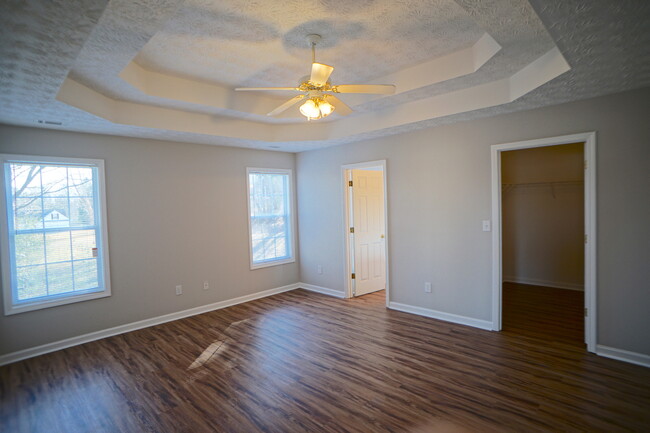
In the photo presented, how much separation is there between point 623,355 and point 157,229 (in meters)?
5.28

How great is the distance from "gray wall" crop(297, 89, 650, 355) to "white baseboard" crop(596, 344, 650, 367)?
46mm

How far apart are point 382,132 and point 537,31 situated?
7.36ft

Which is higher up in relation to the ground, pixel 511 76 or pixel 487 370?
pixel 511 76

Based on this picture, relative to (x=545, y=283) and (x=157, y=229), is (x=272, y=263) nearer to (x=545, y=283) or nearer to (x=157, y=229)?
(x=157, y=229)

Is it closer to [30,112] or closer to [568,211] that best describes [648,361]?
[568,211]

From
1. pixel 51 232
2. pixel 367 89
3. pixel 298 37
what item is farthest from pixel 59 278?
pixel 367 89

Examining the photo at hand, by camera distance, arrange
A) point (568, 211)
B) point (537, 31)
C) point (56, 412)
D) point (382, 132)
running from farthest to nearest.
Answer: point (568, 211) < point (382, 132) < point (56, 412) < point (537, 31)

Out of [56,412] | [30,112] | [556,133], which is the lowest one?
[56,412]

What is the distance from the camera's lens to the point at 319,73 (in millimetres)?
2367

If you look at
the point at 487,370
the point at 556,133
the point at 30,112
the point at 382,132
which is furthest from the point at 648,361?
the point at 30,112

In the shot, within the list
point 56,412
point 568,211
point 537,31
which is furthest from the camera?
point 568,211

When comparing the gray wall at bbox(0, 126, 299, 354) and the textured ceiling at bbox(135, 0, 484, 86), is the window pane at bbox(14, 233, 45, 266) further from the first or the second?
the textured ceiling at bbox(135, 0, 484, 86)

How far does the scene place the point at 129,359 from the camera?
335 cm

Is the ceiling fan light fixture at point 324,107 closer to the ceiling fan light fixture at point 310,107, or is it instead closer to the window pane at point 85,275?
the ceiling fan light fixture at point 310,107
